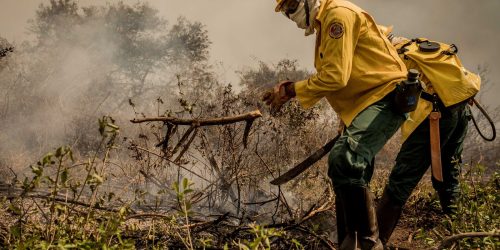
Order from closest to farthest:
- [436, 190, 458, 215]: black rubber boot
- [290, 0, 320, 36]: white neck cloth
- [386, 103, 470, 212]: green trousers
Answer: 1. [290, 0, 320, 36]: white neck cloth
2. [386, 103, 470, 212]: green trousers
3. [436, 190, 458, 215]: black rubber boot

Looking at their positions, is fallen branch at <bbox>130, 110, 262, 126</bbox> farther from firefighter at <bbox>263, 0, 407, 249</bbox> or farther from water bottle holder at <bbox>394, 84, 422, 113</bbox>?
water bottle holder at <bbox>394, 84, 422, 113</bbox>

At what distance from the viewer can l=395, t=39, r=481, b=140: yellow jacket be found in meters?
2.47

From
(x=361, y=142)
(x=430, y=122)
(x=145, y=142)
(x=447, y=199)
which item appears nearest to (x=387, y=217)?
(x=447, y=199)

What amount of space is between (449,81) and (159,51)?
1730 centimetres

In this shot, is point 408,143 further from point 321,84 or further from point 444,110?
point 321,84

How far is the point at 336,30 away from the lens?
200 cm

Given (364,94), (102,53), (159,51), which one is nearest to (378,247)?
(364,94)

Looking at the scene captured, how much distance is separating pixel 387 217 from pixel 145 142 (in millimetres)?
2412

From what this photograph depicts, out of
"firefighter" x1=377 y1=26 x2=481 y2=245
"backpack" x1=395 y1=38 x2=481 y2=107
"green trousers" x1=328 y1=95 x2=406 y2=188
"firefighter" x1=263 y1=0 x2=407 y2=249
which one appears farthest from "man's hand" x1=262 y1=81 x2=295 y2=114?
"backpack" x1=395 y1=38 x2=481 y2=107

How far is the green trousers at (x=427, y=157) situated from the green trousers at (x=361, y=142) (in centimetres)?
67

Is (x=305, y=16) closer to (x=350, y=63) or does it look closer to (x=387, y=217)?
(x=350, y=63)

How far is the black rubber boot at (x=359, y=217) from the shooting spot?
6.36 ft

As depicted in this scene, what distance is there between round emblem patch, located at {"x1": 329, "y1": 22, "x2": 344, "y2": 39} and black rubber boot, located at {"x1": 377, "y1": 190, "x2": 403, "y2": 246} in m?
1.24

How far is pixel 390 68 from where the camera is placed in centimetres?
214
